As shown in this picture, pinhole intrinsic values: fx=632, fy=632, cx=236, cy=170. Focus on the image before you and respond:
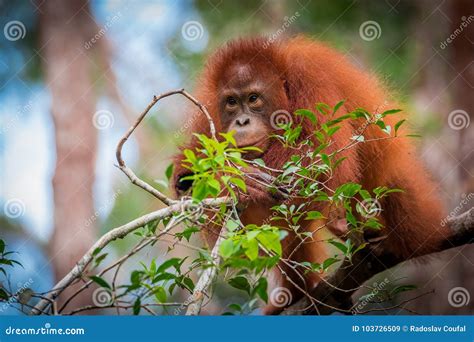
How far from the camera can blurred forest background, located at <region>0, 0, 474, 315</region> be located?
5.20 metres

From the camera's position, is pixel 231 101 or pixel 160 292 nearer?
pixel 160 292

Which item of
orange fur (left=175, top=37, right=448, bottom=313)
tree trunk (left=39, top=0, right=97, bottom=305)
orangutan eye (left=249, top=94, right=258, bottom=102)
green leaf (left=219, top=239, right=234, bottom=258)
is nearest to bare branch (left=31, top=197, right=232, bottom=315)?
green leaf (left=219, top=239, right=234, bottom=258)

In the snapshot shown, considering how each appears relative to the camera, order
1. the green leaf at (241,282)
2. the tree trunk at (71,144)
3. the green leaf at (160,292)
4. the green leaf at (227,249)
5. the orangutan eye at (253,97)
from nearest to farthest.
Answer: the green leaf at (227,249) → the green leaf at (160,292) → the green leaf at (241,282) → the orangutan eye at (253,97) → the tree trunk at (71,144)

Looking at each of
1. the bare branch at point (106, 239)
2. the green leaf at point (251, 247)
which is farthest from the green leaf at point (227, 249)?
the bare branch at point (106, 239)

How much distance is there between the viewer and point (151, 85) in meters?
6.15

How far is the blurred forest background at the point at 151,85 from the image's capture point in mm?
5199

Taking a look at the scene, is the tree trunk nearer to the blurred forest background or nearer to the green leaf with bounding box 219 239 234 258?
the blurred forest background

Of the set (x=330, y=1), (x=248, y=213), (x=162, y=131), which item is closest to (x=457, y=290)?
(x=248, y=213)

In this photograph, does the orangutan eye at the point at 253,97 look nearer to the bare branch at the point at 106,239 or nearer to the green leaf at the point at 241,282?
the bare branch at the point at 106,239

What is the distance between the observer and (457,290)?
219 inches

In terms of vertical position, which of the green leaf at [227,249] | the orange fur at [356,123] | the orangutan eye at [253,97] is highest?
the orange fur at [356,123]

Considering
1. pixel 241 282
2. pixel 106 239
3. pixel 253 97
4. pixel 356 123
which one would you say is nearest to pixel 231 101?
pixel 253 97

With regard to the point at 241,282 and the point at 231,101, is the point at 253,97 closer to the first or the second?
the point at 231,101

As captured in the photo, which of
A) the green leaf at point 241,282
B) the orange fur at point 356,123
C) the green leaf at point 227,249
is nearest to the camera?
the green leaf at point 227,249
